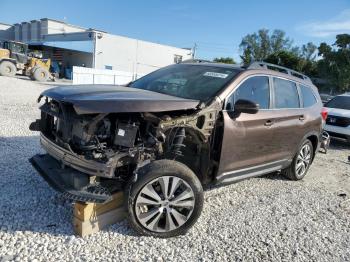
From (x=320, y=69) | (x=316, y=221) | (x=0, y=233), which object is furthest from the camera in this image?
(x=320, y=69)

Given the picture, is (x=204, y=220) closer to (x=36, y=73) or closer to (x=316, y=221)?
(x=316, y=221)

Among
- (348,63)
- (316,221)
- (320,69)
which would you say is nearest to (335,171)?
(316,221)

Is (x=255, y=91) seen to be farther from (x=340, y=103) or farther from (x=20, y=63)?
(x=20, y=63)

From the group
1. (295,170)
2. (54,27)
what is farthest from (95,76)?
(54,27)

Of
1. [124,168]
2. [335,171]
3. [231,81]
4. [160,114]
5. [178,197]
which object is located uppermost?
[231,81]

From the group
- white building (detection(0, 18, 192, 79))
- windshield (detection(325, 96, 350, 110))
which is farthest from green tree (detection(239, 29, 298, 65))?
windshield (detection(325, 96, 350, 110))

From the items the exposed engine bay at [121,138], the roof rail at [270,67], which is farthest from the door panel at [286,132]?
the exposed engine bay at [121,138]

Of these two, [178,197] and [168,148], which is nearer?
[178,197]

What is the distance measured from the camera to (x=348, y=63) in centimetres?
3606

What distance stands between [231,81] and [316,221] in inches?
86.8

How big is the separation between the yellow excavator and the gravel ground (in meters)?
→ 21.0

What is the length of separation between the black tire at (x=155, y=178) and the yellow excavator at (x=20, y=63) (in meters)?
24.2

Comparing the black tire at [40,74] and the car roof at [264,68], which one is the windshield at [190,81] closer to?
the car roof at [264,68]

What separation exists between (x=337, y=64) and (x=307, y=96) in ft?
115
